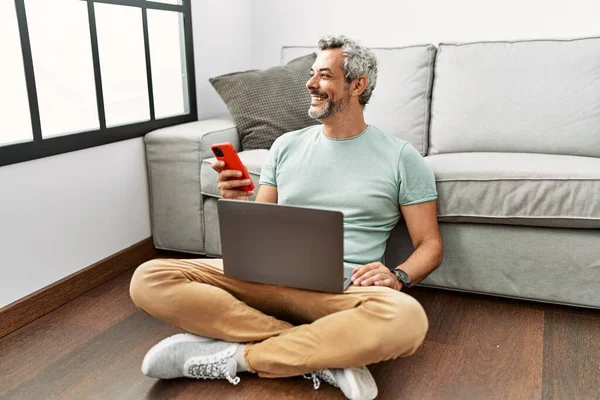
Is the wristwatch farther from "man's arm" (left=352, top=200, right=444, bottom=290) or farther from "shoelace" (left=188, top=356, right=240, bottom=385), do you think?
"shoelace" (left=188, top=356, right=240, bottom=385)

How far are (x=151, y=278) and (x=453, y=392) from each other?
844mm

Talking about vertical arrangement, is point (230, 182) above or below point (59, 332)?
above

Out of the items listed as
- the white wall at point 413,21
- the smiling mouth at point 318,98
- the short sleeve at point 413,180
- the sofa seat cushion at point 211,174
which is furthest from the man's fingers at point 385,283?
the white wall at point 413,21

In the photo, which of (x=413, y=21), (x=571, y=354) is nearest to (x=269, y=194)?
(x=571, y=354)

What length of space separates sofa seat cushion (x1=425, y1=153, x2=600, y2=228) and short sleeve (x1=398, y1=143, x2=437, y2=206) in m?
0.21

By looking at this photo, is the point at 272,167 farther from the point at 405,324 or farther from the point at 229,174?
the point at 405,324

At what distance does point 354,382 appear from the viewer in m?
1.35

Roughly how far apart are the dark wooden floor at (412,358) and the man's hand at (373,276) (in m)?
0.26

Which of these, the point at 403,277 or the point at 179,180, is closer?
the point at 403,277

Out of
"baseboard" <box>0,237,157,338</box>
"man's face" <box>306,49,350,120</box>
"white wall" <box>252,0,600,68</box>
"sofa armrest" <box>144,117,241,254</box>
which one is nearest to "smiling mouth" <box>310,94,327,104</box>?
"man's face" <box>306,49,350,120</box>

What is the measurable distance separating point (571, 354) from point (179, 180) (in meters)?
1.53

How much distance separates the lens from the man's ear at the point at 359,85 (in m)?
1.66

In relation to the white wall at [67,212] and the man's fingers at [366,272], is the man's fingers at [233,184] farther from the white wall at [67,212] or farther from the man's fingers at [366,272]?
the white wall at [67,212]

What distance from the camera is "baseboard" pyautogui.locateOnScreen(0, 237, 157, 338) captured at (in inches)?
71.1
